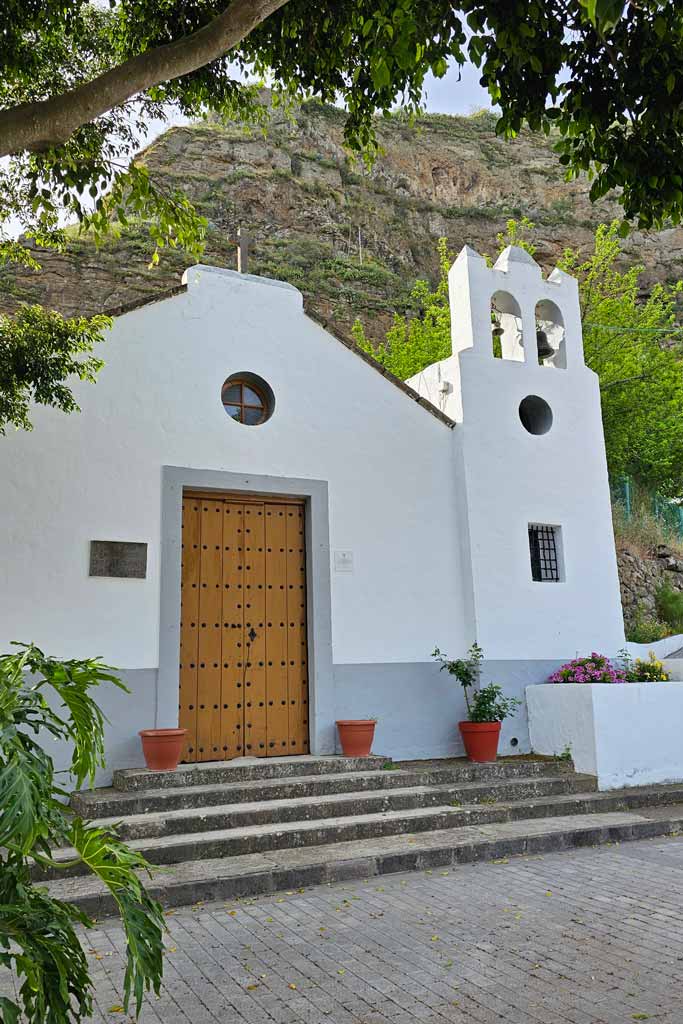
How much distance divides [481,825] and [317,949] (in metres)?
2.95

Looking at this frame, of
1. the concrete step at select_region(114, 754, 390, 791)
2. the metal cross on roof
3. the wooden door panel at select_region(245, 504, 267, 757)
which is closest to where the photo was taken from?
the concrete step at select_region(114, 754, 390, 791)

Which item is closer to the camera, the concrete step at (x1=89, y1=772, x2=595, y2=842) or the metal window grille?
the concrete step at (x1=89, y1=772, x2=595, y2=842)

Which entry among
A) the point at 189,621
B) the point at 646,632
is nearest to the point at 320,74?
the point at 189,621

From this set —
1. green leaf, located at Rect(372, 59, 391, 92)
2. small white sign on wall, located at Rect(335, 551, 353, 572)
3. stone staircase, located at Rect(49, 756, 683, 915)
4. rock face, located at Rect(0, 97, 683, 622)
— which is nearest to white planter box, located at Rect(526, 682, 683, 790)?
stone staircase, located at Rect(49, 756, 683, 915)

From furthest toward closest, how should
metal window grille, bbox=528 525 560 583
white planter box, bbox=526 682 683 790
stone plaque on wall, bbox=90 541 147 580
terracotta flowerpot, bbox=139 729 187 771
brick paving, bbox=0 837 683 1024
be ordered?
metal window grille, bbox=528 525 560 583, white planter box, bbox=526 682 683 790, stone plaque on wall, bbox=90 541 147 580, terracotta flowerpot, bbox=139 729 187 771, brick paving, bbox=0 837 683 1024

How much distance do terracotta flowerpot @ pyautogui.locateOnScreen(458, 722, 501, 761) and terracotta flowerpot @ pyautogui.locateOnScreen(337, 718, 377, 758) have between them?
3.85ft

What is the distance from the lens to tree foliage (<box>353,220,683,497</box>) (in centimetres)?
1816

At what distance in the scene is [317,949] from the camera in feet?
13.8

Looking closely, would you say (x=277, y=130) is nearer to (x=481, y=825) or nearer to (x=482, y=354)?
(x=482, y=354)

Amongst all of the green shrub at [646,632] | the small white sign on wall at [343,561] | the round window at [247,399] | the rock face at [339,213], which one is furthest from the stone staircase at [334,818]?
the rock face at [339,213]

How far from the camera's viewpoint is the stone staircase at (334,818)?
17.8 feet

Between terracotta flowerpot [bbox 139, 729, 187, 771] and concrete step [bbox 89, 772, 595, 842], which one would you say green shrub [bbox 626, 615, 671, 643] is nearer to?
concrete step [bbox 89, 772, 595, 842]

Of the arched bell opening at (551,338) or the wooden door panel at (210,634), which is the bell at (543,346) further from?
the wooden door panel at (210,634)

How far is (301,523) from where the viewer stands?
8.56 meters
